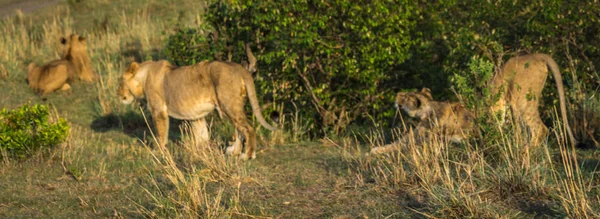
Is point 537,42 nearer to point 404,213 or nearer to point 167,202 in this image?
point 404,213

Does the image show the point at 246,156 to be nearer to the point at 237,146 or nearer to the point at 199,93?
the point at 237,146

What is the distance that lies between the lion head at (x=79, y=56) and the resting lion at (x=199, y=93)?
15.9 feet

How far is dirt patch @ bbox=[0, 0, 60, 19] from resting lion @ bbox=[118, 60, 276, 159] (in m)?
14.7

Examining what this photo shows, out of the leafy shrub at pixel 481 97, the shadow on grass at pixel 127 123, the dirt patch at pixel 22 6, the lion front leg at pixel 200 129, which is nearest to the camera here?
the leafy shrub at pixel 481 97

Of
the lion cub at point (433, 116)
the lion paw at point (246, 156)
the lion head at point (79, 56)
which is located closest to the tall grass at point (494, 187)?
A: the lion cub at point (433, 116)

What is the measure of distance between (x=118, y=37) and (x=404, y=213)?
1137cm

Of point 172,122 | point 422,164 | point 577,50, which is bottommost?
point 172,122

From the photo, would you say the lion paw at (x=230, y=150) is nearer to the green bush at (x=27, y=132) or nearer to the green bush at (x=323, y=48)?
the green bush at (x=323, y=48)

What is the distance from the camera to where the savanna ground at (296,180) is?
5.60 meters

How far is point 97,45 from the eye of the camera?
15867mm

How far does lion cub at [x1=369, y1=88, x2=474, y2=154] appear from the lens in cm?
767

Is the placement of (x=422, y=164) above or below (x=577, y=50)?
below

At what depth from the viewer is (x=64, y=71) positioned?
12.8m

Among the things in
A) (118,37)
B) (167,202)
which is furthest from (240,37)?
(118,37)
